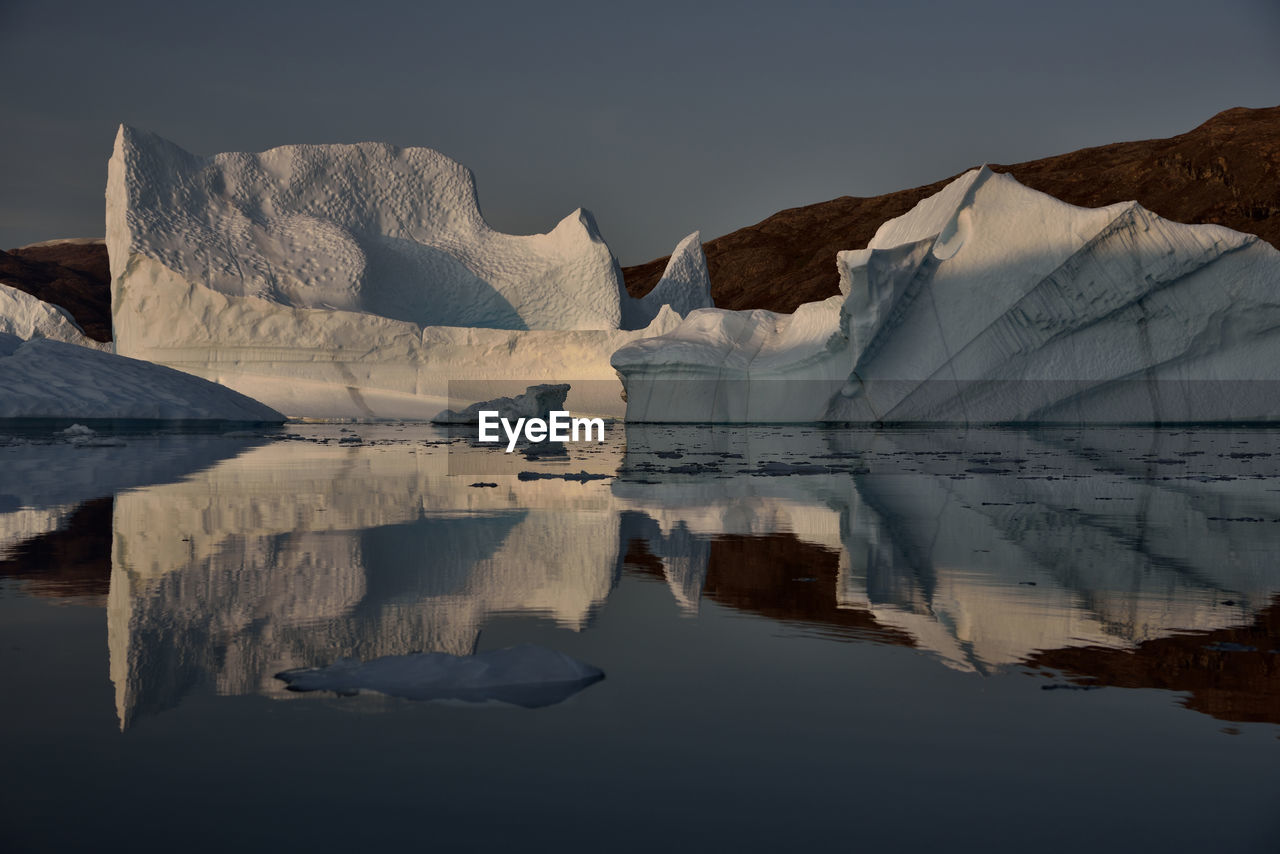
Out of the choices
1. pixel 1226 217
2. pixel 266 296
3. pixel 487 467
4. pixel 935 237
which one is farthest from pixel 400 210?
pixel 1226 217

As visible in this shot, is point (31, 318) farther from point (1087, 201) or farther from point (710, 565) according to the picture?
point (1087, 201)

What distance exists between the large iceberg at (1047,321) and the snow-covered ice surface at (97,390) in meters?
8.86

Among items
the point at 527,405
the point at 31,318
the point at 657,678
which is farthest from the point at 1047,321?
the point at 31,318

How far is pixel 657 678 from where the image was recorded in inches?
94.1

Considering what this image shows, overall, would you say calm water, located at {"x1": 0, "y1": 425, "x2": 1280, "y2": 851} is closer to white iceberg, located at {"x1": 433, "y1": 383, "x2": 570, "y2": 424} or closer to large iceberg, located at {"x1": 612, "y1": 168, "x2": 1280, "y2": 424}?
large iceberg, located at {"x1": 612, "y1": 168, "x2": 1280, "y2": 424}

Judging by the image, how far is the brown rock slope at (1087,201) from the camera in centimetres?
5578

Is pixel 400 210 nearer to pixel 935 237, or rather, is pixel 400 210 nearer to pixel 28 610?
pixel 935 237

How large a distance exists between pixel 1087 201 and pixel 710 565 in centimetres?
6432

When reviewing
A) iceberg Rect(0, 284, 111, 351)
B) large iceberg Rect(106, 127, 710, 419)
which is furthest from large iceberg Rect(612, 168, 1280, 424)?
iceberg Rect(0, 284, 111, 351)

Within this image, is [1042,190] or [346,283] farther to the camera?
[1042,190]

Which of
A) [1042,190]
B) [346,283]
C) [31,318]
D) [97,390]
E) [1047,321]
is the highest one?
[1042,190]

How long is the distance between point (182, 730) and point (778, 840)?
109 cm

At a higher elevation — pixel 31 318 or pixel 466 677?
pixel 31 318

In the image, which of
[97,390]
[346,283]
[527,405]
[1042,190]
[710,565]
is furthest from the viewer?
[1042,190]
